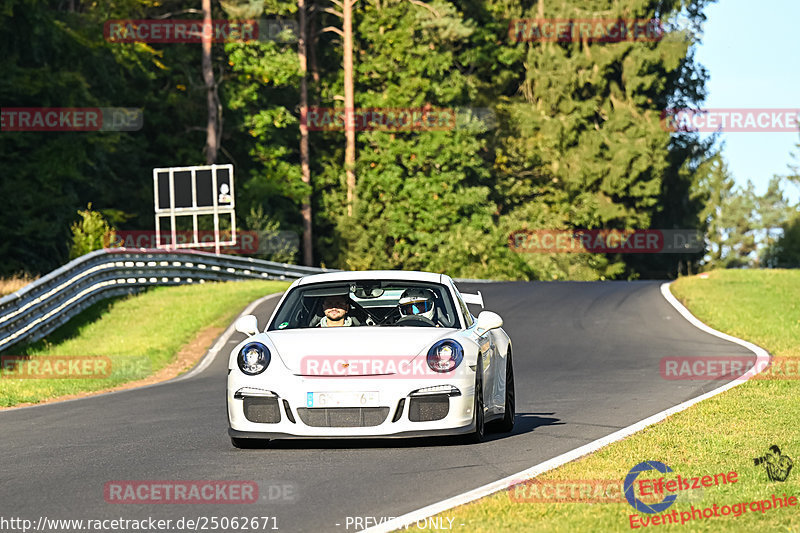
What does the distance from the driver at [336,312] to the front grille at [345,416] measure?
1.17 meters

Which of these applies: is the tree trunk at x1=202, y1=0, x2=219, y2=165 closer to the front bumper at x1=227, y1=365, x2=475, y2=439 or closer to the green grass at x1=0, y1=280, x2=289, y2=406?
the green grass at x1=0, y1=280, x2=289, y2=406

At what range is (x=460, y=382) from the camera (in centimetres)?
1020

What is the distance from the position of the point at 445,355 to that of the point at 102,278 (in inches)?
947

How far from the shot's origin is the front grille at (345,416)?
10000 millimetres

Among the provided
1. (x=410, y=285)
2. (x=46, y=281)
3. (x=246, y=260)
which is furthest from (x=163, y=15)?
(x=410, y=285)

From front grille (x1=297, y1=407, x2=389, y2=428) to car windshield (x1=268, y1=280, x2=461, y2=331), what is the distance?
3.62 feet

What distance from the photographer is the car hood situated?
10.2 meters

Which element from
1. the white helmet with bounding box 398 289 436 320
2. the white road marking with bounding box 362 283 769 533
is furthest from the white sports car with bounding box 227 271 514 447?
the white road marking with bounding box 362 283 769 533

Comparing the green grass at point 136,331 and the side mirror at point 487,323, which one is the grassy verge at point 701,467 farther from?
the green grass at point 136,331

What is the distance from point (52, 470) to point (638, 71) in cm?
6471

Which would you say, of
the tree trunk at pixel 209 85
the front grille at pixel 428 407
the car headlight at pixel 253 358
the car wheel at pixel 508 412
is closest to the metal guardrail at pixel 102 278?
the tree trunk at pixel 209 85

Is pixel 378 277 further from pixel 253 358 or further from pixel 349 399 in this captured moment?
pixel 349 399

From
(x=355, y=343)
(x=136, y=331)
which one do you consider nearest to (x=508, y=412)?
(x=355, y=343)

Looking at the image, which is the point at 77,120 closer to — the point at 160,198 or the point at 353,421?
the point at 160,198
